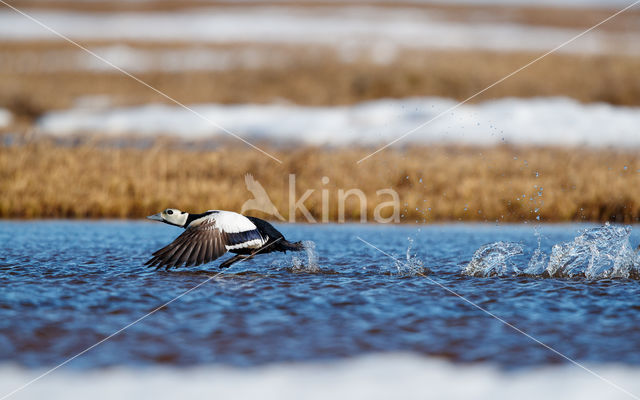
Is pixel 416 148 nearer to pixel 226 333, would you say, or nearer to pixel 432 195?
pixel 432 195

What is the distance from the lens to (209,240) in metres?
7.55

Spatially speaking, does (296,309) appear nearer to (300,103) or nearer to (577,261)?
(577,261)

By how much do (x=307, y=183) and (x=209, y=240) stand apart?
202 inches

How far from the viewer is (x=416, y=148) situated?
15.8 m

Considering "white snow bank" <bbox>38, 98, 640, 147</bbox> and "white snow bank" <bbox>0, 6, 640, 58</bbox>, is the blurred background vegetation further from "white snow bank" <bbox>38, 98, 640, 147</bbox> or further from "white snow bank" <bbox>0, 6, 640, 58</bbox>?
"white snow bank" <bbox>38, 98, 640, 147</bbox>

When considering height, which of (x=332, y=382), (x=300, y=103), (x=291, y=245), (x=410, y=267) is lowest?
(x=332, y=382)

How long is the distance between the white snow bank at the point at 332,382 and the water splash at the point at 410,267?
2.73m

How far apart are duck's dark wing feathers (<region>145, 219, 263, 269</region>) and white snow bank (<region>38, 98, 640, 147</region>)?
9514 mm

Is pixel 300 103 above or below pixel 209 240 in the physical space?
above

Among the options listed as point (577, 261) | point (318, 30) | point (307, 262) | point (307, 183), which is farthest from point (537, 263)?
point (318, 30)

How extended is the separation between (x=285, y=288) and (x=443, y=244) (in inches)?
123

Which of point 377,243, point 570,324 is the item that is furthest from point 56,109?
point 570,324

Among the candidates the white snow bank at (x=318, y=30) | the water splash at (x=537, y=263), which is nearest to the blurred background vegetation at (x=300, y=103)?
the white snow bank at (x=318, y=30)

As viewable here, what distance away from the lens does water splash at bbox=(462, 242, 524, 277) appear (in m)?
7.90
